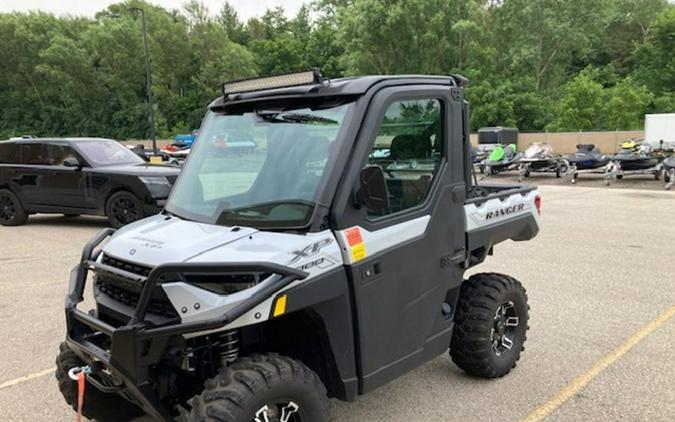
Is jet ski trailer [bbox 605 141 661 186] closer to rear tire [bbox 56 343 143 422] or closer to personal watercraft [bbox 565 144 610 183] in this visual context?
personal watercraft [bbox 565 144 610 183]

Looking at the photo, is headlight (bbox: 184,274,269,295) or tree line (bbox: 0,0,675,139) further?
tree line (bbox: 0,0,675,139)

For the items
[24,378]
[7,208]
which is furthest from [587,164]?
[24,378]

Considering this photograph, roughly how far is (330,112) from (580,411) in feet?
8.16

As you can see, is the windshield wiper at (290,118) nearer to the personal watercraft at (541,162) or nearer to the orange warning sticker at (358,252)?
the orange warning sticker at (358,252)

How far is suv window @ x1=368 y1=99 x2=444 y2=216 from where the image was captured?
3.29m

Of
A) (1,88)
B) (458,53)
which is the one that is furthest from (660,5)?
(1,88)

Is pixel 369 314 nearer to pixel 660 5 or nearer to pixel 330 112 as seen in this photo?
pixel 330 112

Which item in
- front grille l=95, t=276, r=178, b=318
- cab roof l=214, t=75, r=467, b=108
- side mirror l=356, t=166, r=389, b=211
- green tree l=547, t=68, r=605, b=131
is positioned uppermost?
green tree l=547, t=68, r=605, b=131

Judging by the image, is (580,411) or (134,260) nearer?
(134,260)

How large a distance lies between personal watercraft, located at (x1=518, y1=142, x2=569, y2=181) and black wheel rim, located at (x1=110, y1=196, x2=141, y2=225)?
16.0m

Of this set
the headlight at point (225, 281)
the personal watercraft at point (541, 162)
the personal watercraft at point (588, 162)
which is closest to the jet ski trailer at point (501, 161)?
the personal watercraft at point (541, 162)

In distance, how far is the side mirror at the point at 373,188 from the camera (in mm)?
2883

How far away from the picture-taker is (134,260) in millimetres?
2875

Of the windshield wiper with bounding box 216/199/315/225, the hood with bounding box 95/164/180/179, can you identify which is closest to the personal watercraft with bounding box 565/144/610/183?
the hood with bounding box 95/164/180/179
